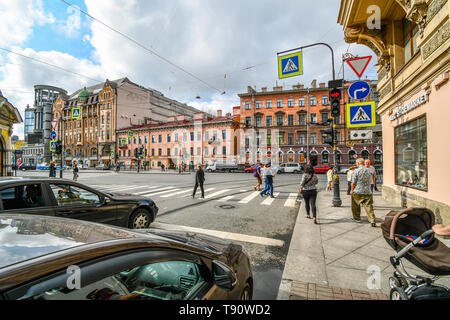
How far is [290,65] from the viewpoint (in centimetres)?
925

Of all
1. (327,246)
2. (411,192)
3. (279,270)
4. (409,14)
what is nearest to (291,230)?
(327,246)

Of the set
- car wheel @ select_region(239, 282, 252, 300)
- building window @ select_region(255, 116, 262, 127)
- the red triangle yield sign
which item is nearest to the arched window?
building window @ select_region(255, 116, 262, 127)

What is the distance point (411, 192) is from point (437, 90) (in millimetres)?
3367

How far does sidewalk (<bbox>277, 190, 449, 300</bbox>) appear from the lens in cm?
284

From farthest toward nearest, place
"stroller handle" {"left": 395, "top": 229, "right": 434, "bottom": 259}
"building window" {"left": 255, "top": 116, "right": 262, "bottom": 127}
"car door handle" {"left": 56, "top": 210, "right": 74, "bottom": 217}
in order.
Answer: "building window" {"left": 255, "top": 116, "right": 262, "bottom": 127}
"car door handle" {"left": 56, "top": 210, "right": 74, "bottom": 217}
"stroller handle" {"left": 395, "top": 229, "right": 434, "bottom": 259}

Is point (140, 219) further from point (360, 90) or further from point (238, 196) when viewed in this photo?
point (360, 90)

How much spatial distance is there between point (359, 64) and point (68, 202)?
10572 mm

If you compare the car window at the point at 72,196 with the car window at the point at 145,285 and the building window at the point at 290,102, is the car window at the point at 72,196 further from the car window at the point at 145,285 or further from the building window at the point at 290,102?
the building window at the point at 290,102

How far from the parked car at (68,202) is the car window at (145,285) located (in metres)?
3.32

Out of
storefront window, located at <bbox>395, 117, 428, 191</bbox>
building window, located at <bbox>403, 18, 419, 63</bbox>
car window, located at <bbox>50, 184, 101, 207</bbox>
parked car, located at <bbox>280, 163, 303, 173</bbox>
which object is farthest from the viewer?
parked car, located at <bbox>280, 163, 303, 173</bbox>

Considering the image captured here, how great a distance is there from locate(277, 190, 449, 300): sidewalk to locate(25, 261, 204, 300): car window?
5.48 feet

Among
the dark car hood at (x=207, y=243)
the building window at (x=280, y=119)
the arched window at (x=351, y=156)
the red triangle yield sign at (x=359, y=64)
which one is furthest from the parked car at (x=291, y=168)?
the dark car hood at (x=207, y=243)

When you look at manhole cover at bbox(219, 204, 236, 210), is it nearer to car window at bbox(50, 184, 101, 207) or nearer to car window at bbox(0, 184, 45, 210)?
car window at bbox(50, 184, 101, 207)

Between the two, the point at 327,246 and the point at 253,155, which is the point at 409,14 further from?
the point at 253,155
